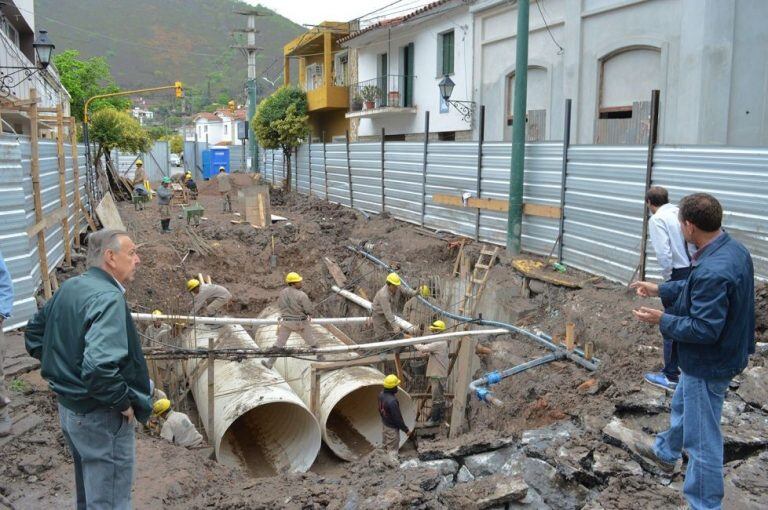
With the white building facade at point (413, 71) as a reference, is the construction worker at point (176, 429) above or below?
below

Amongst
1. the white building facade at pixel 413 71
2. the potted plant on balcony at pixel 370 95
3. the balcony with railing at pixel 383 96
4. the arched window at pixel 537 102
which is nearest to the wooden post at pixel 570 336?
the arched window at pixel 537 102

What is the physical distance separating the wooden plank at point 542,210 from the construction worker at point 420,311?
2.32 metres

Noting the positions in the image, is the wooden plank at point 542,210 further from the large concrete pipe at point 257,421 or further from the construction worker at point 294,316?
the large concrete pipe at point 257,421

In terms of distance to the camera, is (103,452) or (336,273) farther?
(336,273)

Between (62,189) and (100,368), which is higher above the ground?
(62,189)

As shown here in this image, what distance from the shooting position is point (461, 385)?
8875mm

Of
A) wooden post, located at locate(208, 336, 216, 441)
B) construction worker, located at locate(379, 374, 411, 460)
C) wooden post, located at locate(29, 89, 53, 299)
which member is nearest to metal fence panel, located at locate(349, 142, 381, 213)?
wooden post, located at locate(29, 89, 53, 299)

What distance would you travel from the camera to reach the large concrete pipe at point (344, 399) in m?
9.03

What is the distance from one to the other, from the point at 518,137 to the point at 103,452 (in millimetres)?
9009

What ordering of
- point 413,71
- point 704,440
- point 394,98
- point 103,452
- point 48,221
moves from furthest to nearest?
point 394,98 < point 413,71 < point 48,221 < point 704,440 < point 103,452

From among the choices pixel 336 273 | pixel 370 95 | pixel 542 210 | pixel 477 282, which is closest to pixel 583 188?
pixel 542 210

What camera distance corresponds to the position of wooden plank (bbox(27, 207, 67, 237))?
841 centimetres

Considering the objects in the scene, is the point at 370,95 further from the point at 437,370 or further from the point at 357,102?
the point at 437,370

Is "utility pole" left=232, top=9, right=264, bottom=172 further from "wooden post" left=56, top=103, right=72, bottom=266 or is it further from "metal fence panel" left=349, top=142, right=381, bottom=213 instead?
"wooden post" left=56, top=103, right=72, bottom=266
